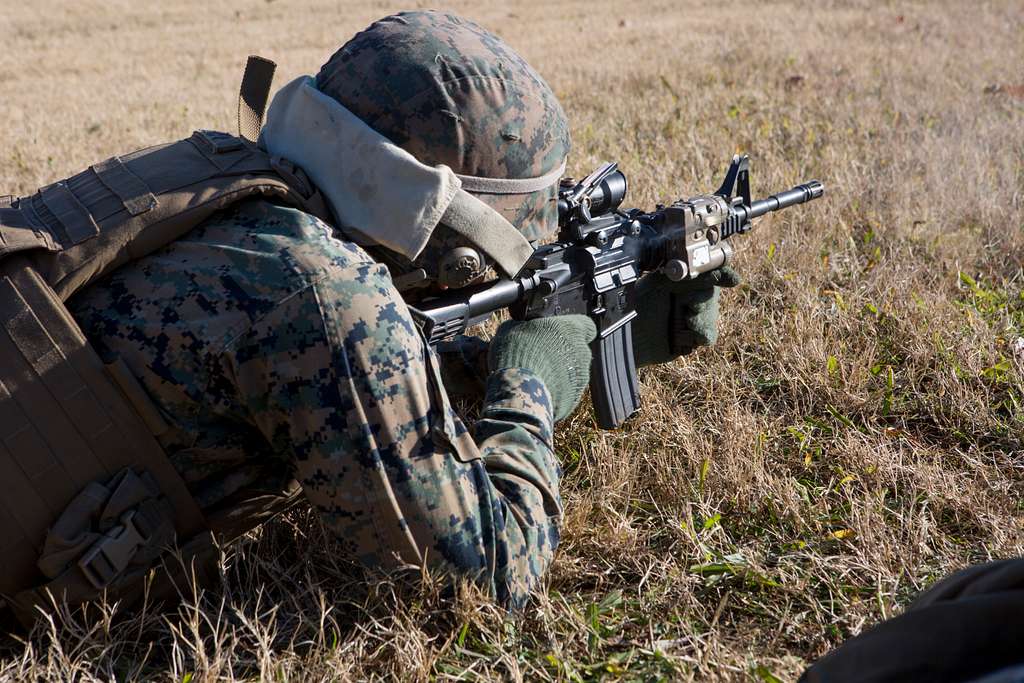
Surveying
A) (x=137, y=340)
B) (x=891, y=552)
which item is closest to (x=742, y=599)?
(x=891, y=552)

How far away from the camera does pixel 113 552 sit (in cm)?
218

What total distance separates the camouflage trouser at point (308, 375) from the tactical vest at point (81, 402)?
68 millimetres

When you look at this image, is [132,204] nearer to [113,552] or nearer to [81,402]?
[81,402]

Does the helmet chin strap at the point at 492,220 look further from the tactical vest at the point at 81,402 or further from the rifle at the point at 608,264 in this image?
the tactical vest at the point at 81,402

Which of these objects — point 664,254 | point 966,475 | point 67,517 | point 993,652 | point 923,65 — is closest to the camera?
point 993,652

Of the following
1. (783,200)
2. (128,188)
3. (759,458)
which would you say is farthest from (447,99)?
(783,200)

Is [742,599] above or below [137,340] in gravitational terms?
below

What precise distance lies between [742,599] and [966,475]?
1.03 meters

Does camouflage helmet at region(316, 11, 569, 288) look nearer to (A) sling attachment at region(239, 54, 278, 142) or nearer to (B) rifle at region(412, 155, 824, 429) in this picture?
(A) sling attachment at region(239, 54, 278, 142)

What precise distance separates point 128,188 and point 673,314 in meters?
2.13

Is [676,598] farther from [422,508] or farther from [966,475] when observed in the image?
[966,475]

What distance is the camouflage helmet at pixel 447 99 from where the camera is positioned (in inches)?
94.3

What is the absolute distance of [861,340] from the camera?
12.9 ft

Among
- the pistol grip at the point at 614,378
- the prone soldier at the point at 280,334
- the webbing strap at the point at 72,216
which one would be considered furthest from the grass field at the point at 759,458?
the webbing strap at the point at 72,216
